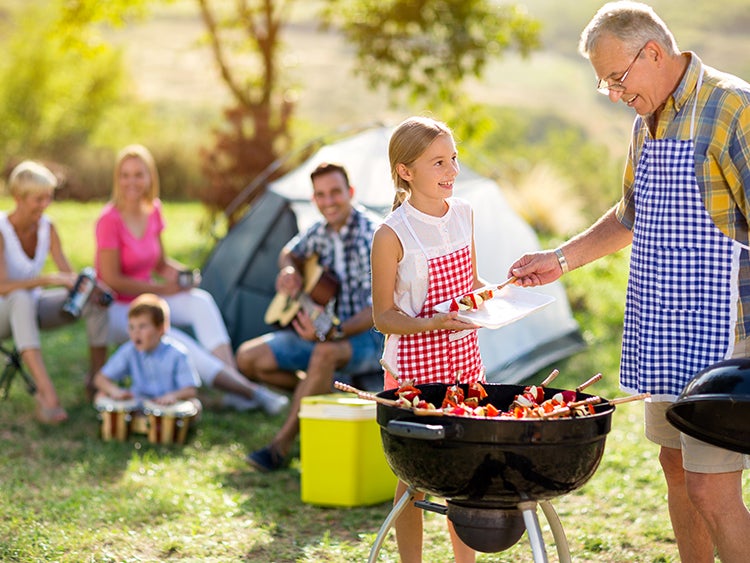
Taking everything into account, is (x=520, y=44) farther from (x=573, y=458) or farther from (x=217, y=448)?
(x=573, y=458)

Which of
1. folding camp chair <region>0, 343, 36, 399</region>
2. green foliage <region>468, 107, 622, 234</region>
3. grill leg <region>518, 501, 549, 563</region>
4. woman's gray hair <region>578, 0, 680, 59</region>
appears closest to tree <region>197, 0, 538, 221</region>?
green foliage <region>468, 107, 622, 234</region>

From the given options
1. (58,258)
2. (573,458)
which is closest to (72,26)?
(58,258)

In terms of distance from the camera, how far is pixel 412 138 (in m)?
3.25

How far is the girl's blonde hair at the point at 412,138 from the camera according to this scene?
10.6 ft

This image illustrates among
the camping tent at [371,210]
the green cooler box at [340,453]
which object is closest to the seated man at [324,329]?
the green cooler box at [340,453]

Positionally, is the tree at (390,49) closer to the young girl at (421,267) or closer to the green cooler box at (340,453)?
the green cooler box at (340,453)

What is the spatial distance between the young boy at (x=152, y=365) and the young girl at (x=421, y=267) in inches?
94.6

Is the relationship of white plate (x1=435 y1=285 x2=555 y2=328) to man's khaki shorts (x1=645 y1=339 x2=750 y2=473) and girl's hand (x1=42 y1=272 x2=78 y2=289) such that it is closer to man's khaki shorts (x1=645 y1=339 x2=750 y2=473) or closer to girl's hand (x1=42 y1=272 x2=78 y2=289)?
man's khaki shorts (x1=645 y1=339 x2=750 y2=473)

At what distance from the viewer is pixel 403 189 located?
133 inches

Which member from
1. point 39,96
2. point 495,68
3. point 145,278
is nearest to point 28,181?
point 145,278

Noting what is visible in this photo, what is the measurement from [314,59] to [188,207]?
2703 centimetres

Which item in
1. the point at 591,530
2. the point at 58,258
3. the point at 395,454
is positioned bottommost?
the point at 591,530

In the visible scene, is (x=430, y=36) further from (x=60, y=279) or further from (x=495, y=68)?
(x=495, y=68)

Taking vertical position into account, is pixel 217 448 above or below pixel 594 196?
below
